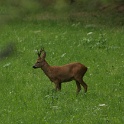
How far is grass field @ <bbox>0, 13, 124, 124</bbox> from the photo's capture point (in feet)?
38.9

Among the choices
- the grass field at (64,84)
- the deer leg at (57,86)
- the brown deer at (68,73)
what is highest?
the brown deer at (68,73)

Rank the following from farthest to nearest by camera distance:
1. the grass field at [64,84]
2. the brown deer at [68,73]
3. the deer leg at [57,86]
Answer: the deer leg at [57,86] → the brown deer at [68,73] → the grass field at [64,84]

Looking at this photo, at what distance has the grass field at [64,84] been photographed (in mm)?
11867

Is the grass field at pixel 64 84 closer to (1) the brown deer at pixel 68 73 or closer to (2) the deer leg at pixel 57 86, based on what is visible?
(2) the deer leg at pixel 57 86

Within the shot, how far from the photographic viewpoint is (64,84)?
1541 centimetres

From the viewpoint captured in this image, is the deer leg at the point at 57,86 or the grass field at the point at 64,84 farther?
the deer leg at the point at 57,86

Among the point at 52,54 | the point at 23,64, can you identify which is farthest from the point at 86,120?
the point at 52,54

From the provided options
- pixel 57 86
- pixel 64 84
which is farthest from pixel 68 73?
pixel 64 84

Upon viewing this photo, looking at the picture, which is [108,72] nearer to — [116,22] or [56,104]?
[56,104]

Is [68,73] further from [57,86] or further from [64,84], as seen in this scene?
[64,84]

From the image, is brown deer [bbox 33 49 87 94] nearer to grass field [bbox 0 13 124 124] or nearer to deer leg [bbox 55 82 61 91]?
deer leg [bbox 55 82 61 91]

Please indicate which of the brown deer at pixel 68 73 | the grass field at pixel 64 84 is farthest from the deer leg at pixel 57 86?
the grass field at pixel 64 84

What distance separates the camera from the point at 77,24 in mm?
26094

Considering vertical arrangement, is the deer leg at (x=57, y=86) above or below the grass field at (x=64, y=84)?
above
